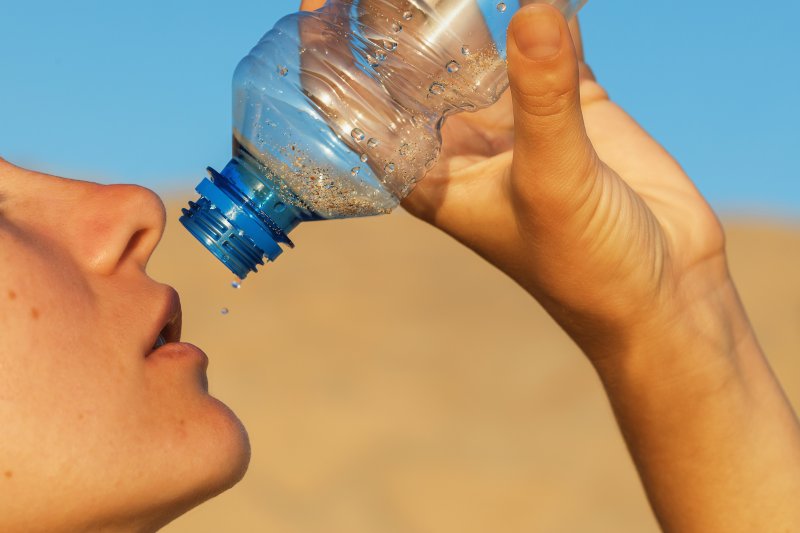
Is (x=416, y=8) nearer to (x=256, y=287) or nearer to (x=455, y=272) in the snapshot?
(x=256, y=287)

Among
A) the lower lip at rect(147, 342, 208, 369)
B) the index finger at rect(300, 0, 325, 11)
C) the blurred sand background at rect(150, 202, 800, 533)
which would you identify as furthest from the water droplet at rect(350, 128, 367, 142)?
the blurred sand background at rect(150, 202, 800, 533)

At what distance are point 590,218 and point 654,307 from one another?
1.00 feet

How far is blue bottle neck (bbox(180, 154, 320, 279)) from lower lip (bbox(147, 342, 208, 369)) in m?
0.15

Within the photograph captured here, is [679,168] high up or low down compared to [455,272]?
up

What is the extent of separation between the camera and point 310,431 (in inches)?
451

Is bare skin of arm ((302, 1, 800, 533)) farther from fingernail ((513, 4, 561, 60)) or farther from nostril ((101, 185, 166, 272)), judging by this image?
nostril ((101, 185, 166, 272))

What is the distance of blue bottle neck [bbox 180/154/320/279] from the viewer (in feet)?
6.14

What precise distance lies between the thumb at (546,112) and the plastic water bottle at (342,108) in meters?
0.42

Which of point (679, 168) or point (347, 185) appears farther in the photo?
point (679, 168)

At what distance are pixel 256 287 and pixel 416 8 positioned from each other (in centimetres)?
1406

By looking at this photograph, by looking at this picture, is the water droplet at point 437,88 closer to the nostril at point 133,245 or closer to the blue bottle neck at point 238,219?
the blue bottle neck at point 238,219

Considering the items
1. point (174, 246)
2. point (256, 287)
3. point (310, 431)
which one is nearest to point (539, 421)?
point (310, 431)

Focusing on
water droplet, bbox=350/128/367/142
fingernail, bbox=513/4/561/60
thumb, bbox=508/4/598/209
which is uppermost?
fingernail, bbox=513/4/561/60

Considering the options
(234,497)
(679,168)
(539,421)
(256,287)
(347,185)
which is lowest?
(256,287)
